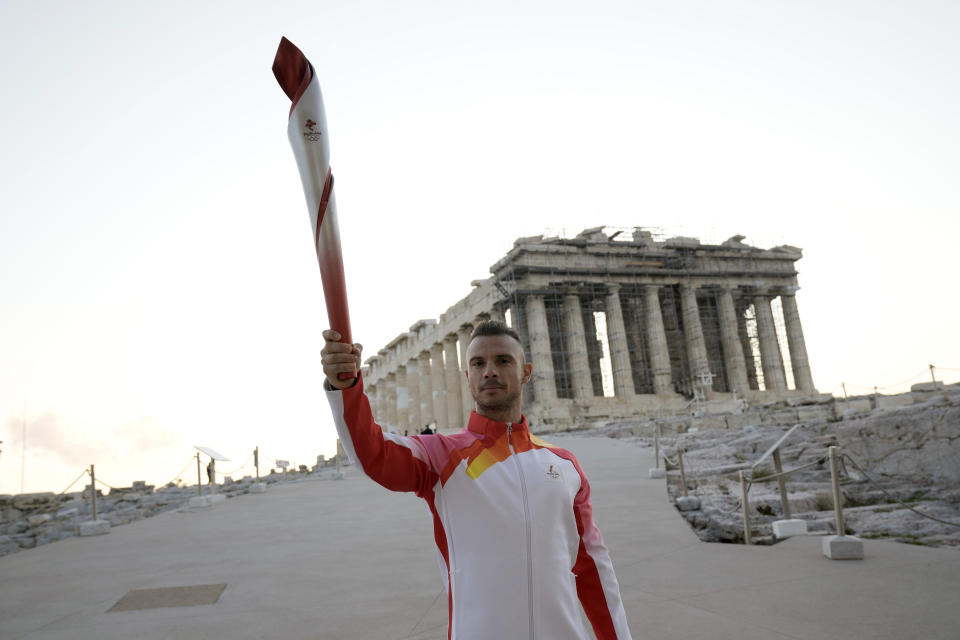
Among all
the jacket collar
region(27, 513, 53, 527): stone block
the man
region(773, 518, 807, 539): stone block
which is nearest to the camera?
the man

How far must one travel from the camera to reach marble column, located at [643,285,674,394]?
127 feet

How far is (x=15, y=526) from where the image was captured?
55.1 feet

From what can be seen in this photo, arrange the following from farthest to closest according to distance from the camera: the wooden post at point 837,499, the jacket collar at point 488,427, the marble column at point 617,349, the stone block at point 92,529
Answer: the marble column at point 617,349 → the stone block at point 92,529 → the wooden post at point 837,499 → the jacket collar at point 488,427

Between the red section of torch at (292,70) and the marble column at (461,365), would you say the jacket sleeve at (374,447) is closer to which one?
the red section of torch at (292,70)

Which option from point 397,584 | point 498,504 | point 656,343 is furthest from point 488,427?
point 656,343

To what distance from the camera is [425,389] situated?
47.8 meters

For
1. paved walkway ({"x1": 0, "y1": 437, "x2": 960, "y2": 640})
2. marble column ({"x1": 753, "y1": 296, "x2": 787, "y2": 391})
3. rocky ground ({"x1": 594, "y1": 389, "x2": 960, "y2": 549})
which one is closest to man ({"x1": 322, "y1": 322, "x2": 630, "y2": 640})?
paved walkway ({"x1": 0, "y1": 437, "x2": 960, "y2": 640})

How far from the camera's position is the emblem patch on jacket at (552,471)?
243cm

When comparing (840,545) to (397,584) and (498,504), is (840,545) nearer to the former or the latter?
(397,584)

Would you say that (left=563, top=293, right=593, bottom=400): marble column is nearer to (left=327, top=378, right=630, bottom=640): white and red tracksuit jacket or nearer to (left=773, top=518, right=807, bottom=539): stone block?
(left=773, top=518, right=807, bottom=539): stone block

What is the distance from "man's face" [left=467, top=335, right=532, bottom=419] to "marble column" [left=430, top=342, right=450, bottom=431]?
4082 cm

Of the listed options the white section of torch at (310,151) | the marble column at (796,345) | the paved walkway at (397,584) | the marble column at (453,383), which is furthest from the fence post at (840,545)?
the marble column at (796,345)

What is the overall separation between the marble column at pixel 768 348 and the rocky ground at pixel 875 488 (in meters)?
32.3

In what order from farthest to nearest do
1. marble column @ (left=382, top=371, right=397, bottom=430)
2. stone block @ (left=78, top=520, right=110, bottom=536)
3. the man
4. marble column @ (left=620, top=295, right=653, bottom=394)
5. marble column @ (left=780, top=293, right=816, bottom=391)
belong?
marble column @ (left=382, top=371, right=397, bottom=430), marble column @ (left=780, top=293, right=816, bottom=391), marble column @ (left=620, top=295, right=653, bottom=394), stone block @ (left=78, top=520, right=110, bottom=536), the man
